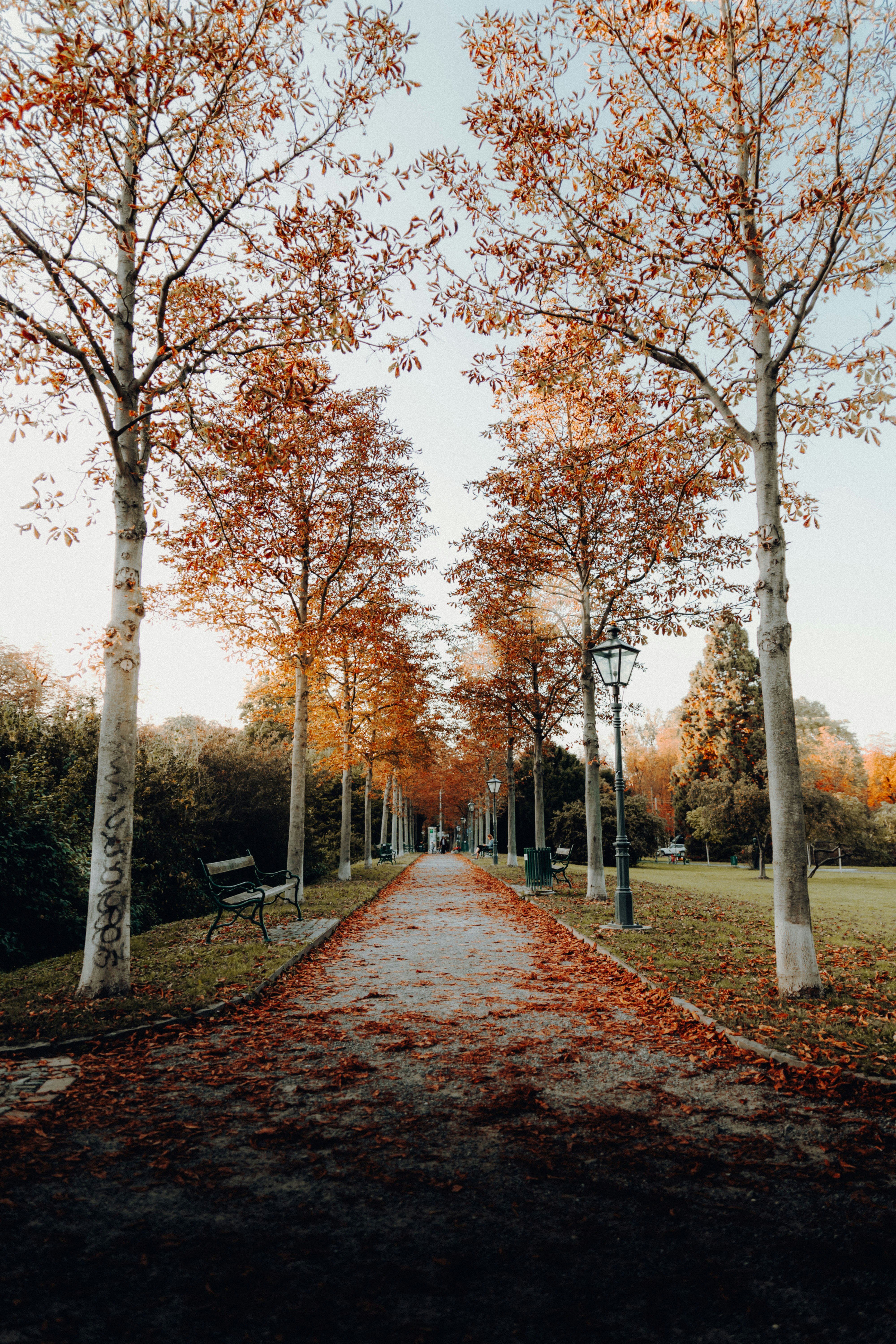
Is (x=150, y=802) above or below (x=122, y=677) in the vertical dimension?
below

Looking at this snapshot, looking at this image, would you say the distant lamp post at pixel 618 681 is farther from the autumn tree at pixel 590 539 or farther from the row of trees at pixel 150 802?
the row of trees at pixel 150 802

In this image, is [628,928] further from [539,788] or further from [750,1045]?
[539,788]

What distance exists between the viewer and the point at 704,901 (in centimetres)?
1617

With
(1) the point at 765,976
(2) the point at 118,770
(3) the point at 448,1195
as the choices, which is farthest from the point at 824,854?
(3) the point at 448,1195

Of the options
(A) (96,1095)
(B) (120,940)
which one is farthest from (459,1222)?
(B) (120,940)

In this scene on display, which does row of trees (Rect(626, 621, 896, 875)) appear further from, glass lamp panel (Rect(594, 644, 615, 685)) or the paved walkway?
the paved walkway

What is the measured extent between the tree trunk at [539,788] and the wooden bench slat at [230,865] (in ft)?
32.4

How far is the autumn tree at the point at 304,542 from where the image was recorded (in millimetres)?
11359

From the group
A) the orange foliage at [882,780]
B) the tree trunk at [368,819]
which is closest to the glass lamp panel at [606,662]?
the tree trunk at [368,819]

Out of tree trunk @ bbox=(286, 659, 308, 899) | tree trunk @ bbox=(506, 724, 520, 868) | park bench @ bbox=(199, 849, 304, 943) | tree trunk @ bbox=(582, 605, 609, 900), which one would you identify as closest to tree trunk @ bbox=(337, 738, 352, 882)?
tree trunk @ bbox=(286, 659, 308, 899)

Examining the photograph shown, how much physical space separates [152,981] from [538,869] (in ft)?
35.7

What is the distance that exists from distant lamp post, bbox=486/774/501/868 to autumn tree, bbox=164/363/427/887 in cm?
1249

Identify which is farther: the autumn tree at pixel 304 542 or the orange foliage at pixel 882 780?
the orange foliage at pixel 882 780

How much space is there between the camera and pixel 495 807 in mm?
33438
